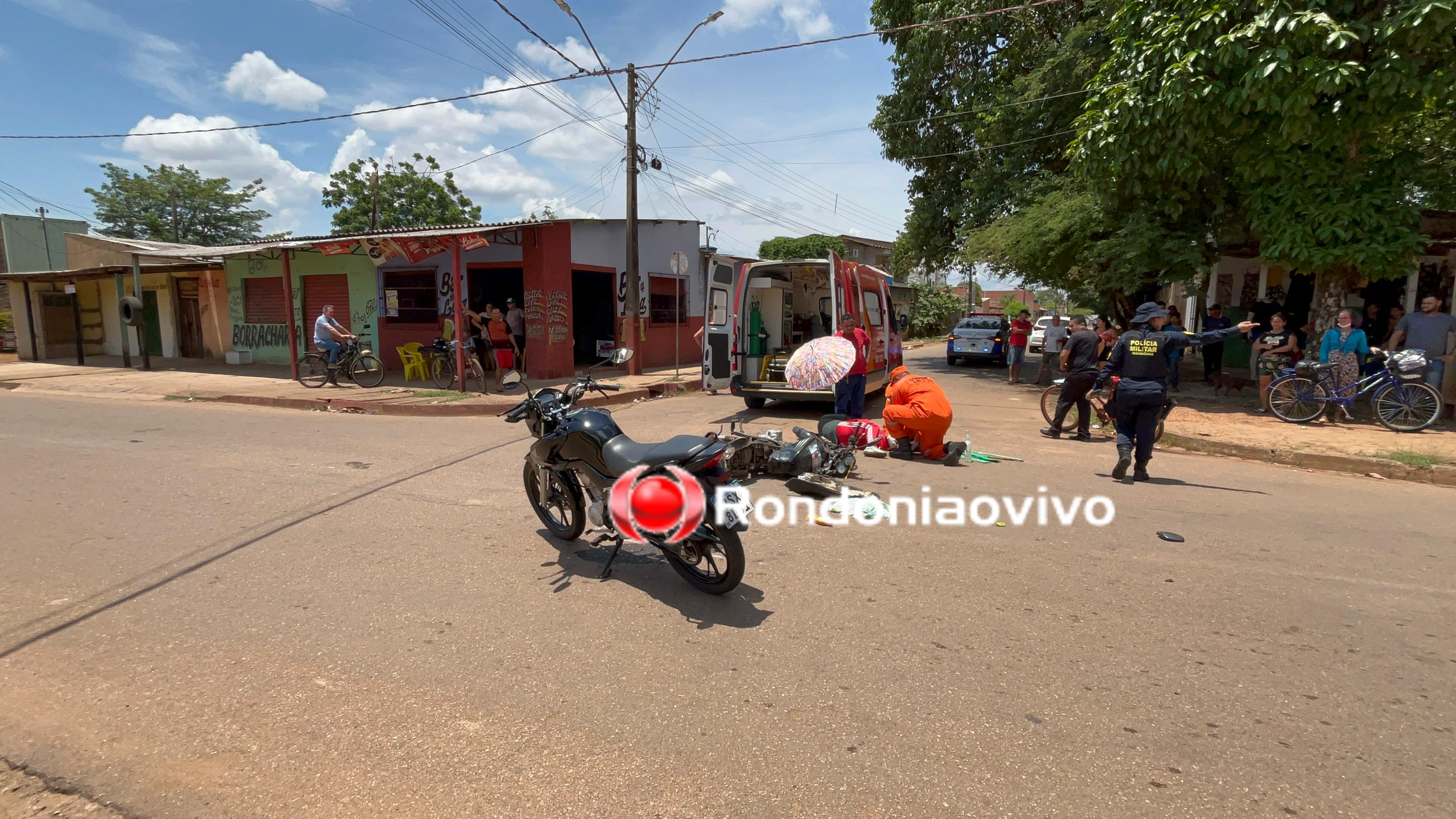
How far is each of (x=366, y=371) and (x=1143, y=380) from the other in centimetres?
1331

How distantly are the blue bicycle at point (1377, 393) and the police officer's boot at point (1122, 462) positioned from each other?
16.3 feet

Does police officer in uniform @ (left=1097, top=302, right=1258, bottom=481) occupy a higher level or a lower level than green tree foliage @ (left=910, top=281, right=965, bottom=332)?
lower

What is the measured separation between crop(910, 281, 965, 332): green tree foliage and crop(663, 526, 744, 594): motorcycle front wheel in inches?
1346

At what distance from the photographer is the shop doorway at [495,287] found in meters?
17.6

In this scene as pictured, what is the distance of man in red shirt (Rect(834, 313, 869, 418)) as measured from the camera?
29.1 feet

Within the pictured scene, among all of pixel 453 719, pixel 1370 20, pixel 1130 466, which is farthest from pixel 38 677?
pixel 1370 20

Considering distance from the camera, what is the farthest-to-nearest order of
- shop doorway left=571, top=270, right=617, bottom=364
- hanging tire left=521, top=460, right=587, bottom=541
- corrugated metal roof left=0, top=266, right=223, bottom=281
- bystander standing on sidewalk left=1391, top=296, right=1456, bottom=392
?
shop doorway left=571, top=270, right=617, bottom=364
corrugated metal roof left=0, top=266, right=223, bottom=281
bystander standing on sidewalk left=1391, top=296, right=1456, bottom=392
hanging tire left=521, top=460, right=587, bottom=541

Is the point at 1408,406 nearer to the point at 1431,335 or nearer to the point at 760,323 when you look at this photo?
the point at 1431,335

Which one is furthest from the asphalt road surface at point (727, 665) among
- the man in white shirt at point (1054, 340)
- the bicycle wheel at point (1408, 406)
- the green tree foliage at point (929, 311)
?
the green tree foliage at point (929, 311)

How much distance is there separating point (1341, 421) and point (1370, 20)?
204 inches

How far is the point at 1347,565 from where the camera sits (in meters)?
4.56

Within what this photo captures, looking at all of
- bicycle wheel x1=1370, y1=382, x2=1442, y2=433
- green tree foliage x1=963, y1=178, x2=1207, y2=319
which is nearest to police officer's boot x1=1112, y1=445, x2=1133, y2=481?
bicycle wheel x1=1370, y1=382, x2=1442, y2=433

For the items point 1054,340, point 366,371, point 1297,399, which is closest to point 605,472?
point 1297,399

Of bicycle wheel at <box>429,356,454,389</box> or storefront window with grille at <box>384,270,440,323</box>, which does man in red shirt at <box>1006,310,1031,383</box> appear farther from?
storefront window with grille at <box>384,270,440,323</box>
